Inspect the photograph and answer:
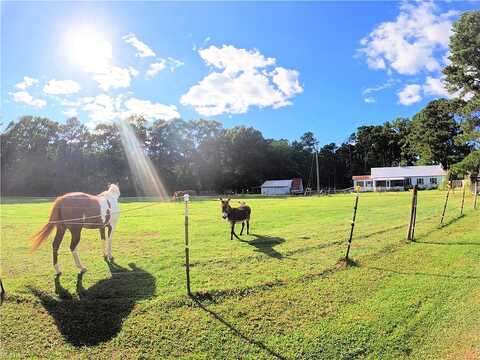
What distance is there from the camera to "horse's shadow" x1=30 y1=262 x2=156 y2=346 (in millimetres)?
5230

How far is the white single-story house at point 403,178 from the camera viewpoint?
209 ft

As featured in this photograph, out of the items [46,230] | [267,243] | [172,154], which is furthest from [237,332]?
[172,154]

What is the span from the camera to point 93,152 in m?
62.3

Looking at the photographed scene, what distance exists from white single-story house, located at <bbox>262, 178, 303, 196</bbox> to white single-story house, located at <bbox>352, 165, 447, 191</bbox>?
12.1 meters

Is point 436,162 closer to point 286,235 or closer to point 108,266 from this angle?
point 286,235

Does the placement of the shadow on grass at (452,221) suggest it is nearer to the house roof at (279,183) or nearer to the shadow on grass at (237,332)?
the shadow on grass at (237,332)

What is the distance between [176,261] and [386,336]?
4889 millimetres

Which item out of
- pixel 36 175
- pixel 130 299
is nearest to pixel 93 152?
pixel 36 175

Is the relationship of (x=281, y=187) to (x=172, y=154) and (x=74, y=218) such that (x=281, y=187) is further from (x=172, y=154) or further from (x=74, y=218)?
(x=74, y=218)

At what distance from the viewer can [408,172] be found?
66.6 meters

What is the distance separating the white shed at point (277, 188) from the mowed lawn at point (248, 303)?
197ft

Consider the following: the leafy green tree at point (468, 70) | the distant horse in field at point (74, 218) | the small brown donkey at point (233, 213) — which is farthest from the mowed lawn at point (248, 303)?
the leafy green tree at point (468, 70)

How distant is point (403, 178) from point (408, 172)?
5.92 feet

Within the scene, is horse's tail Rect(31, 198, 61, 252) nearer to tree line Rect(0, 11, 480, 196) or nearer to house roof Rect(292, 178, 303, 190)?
tree line Rect(0, 11, 480, 196)
